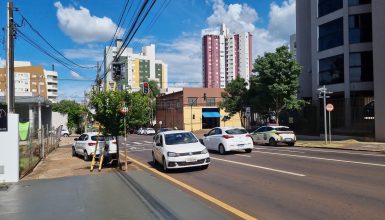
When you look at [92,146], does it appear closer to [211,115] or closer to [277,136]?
[277,136]

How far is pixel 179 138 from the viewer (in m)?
16.3

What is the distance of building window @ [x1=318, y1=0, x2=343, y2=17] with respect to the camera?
34.7 metres

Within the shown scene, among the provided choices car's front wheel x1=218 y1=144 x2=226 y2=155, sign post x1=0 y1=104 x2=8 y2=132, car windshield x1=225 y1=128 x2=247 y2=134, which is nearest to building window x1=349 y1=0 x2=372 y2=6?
car windshield x1=225 y1=128 x2=247 y2=134

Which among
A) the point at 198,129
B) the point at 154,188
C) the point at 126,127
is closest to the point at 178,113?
the point at 198,129

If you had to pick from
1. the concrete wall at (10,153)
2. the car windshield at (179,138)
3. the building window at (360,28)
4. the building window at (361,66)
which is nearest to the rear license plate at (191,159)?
the car windshield at (179,138)

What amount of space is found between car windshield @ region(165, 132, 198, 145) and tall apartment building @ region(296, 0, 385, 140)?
15.9 metres

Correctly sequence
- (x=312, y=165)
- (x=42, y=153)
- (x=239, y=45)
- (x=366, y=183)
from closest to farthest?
(x=366, y=183), (x=312, y=165), (x=42, y=153), (x=239, y=45)

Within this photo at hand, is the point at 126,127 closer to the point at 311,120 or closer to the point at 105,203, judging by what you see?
the point at 105,203

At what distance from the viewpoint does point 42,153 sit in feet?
75.2

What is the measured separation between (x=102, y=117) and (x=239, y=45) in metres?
59.0

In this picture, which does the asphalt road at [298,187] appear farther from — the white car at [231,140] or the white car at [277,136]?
the white car at [277,136]

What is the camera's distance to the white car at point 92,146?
1931 centimetres

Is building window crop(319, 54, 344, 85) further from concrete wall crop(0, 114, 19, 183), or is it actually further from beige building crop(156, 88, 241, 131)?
beige building crop(156, 88, 241, 131)

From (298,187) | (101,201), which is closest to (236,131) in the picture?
(298,187)
